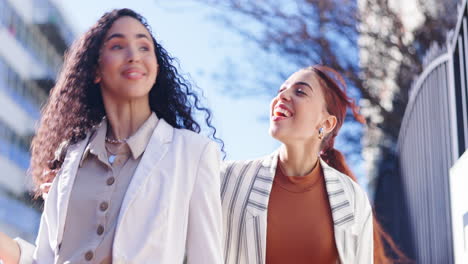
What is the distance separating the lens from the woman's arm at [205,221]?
113 inches

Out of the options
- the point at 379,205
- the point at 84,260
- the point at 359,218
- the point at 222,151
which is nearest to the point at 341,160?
the point at 359,218

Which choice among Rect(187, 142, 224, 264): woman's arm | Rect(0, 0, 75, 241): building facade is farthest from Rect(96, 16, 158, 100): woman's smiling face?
Rect(0, 0, 75, 241): building facade

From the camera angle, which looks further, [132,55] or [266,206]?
[266,206]

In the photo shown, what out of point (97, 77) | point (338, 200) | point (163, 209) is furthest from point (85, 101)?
point (338, 200)

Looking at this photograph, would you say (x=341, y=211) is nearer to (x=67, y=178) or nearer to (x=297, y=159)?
(x=297, y=159)

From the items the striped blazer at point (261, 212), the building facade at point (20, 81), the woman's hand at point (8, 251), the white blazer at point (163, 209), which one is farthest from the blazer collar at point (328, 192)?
the building facade at point (20, 81)

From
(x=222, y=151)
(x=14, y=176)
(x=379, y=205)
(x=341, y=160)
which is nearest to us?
(x=222, y=151)

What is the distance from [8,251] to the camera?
2.90m

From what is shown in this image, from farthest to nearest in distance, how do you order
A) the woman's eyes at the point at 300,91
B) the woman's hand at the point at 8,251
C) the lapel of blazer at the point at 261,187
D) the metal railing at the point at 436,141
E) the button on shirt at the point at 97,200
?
the metal railing at the point at 436,141
the woman's eyes at the point at 300,91
the lapel of blazer at the point at 261,187
the woman's hand at the point at 8,251
the button on shirt at the point at 97,200

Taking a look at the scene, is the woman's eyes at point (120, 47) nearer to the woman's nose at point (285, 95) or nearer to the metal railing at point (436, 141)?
the woman's nose at point (285, 95)

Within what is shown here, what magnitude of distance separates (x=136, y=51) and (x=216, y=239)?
28.1 inches

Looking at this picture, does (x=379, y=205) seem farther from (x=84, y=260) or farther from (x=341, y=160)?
(x=84, y=260)

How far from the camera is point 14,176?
26.6m

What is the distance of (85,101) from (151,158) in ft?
1.42
